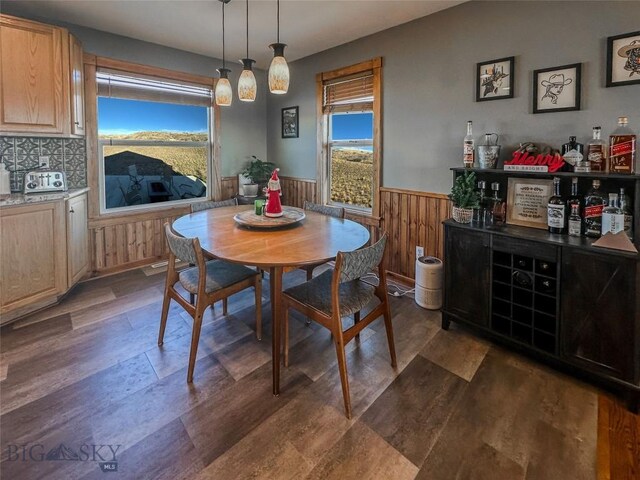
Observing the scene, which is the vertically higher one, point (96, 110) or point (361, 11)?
point (361, 11)

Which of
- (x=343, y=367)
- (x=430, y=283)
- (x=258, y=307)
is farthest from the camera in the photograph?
(x=430, y=283)

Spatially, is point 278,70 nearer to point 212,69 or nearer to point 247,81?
point 247,81

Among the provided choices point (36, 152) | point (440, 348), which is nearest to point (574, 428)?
point (440, 348)

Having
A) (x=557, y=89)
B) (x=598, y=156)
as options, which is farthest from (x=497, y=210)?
(x=557, y=89)

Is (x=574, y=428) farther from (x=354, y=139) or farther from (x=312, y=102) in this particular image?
(x=312, y=102)

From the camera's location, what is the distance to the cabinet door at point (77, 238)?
2.98m

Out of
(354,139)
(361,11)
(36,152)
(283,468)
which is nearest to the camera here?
(283,468)

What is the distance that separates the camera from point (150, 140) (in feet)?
12.6

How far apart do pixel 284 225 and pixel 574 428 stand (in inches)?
74.4

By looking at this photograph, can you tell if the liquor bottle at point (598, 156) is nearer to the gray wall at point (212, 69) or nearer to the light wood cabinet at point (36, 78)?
the gray wall at point (212, 69)

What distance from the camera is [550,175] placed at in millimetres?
Answer: 2139

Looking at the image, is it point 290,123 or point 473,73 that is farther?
point 290,123

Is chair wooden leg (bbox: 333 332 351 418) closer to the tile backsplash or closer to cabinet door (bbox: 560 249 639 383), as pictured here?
cabinet door (bbox: 560 249 639 383)

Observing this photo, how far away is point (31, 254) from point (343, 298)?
A: 8.06 feet
